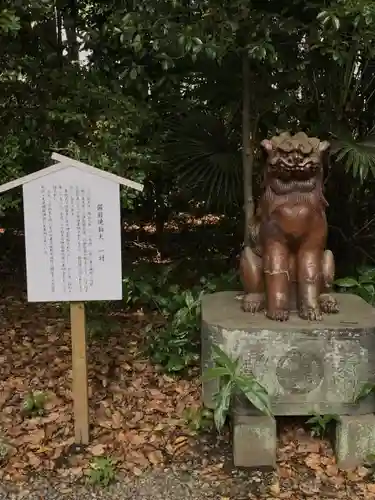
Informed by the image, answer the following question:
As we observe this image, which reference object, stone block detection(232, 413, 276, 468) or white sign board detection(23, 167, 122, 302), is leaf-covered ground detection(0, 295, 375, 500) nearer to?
stone block detection(232, 413, 276, 468)

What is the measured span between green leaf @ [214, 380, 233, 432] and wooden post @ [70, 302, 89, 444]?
77 cm

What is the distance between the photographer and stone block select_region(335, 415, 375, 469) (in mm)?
3541

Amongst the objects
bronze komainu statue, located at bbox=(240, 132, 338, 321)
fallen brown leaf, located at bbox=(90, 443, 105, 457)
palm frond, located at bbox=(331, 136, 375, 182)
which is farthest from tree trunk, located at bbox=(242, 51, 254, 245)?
fallen brown leaf, located at bbox=(90, 443, 105, 457)

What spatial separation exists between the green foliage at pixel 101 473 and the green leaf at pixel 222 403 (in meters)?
0.63

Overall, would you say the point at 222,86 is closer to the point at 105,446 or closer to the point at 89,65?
the point at 89,65

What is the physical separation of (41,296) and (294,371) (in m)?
1.47

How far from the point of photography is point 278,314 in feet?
12.1

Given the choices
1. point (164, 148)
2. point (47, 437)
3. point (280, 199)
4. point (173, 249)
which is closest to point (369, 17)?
point (280, 199)

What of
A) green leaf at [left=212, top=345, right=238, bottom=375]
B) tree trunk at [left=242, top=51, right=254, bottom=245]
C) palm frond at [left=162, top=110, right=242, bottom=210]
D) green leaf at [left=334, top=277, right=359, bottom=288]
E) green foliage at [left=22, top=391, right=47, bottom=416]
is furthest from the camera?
palm frond at [left=162, top=110, right=242, bottom=210]

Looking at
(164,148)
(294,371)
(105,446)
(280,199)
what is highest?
(164,148)

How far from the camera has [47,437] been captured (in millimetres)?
3795

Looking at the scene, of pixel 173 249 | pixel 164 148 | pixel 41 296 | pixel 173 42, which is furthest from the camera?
pixel 173 249

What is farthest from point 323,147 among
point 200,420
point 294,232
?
point 200,420

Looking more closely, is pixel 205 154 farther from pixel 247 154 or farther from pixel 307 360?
pixel 307 360
